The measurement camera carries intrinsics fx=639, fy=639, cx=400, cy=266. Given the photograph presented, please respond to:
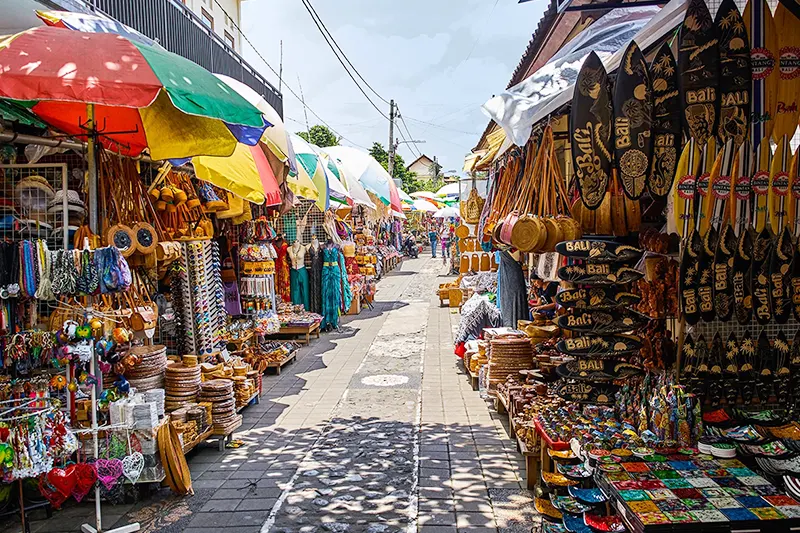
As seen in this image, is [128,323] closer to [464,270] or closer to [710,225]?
[710,225]

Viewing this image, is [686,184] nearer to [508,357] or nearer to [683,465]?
[683,465]

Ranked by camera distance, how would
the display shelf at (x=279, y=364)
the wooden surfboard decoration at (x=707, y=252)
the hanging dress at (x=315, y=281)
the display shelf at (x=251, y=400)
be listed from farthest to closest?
the hanging dress at (x=315, y=281)
the display shelf at (x=279, y=364)
the display shelf at (x=251, y=400)
the wooden surfboard decoration at (x=707, y=252)

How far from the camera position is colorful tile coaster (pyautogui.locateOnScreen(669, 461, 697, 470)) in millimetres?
3047

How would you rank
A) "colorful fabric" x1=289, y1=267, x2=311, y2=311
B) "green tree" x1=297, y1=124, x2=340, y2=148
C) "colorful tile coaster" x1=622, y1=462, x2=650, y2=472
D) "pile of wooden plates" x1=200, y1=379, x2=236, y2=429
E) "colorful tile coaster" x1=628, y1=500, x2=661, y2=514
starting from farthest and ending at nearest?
"green tree" x1=297, y1=124, x2=340, y2=148
"colorful fabric" x1=289, y1=267, x2=311, y2=311
"pile of wooden plates" x1=200, y1=379, x2=236, y2=429
"colorful tile coaster" x1=622, y1=462, x2=650, y2=472
"colorful tile coaster" x1=628, y1=500, x2=661, y2=514

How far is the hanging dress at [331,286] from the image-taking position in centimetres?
1225

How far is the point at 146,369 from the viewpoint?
5.15 metres

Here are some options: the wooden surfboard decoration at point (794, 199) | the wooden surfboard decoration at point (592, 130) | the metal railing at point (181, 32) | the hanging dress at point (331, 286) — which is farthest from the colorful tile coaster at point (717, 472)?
the hanging dress at point (331, 286)

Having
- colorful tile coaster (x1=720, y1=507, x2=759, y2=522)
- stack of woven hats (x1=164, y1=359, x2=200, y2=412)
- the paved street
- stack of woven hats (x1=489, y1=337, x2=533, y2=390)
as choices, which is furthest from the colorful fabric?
colorful tile coaster (x1=720, y1=507, x2=759, y2=522)

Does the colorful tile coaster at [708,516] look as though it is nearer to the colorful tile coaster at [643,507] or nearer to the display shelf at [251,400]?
the colorful tile coaster at [643,507]

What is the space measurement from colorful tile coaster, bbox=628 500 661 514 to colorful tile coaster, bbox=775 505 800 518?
48 cm

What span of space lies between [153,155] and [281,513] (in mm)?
2582

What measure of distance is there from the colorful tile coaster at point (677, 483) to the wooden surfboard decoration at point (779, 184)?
4.62ft

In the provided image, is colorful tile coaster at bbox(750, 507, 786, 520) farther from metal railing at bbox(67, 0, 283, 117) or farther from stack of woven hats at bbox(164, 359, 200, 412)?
metal railing at bbox(67, 0, 283, 117)

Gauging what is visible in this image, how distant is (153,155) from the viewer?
4.30 meters
